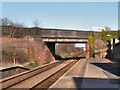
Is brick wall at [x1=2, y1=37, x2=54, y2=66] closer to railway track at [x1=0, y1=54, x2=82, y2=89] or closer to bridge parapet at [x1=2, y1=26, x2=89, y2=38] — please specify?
bridge parapet at [x1=2, y1=26, x2=89, y2=38]

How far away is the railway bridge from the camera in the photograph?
26.7 metres

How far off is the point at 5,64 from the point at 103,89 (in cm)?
1622

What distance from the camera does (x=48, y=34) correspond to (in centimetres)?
3114

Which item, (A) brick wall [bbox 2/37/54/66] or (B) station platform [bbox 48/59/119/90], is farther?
(A) brick wall [bbox 2/37/54/66]

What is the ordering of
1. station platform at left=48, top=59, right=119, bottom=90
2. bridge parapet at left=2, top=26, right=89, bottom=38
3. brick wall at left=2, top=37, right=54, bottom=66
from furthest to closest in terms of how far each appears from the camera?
1. bridge parapet at left=2, top=26, right=89, bottom=38
2. brick wall at left=2, top=37, right=54, bottom=66
3. station platform at left=48, top=59, right=119, bottom=90

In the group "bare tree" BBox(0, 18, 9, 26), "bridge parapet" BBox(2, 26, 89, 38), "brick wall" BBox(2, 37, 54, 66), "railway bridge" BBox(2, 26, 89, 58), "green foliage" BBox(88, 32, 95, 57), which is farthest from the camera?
"bare tree" BBox(0, 18, 9, 26)

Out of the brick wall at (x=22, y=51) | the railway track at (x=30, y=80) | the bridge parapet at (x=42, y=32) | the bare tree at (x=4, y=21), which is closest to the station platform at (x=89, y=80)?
the railway track at (x=30, y=80)

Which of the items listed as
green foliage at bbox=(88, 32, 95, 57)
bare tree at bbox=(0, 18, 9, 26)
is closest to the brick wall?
green foliage at bbox=(88, 32, 95, 57)

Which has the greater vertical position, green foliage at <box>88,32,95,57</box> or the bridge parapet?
the bridge parapet

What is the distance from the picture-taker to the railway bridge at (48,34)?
26.7 m

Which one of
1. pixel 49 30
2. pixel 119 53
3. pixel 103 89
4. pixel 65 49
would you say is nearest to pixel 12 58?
pixel 49 30

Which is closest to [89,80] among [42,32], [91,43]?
[42,32]

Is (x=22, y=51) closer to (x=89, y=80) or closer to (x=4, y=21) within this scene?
(x=89, y=80)

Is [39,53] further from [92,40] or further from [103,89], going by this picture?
[103,89]
